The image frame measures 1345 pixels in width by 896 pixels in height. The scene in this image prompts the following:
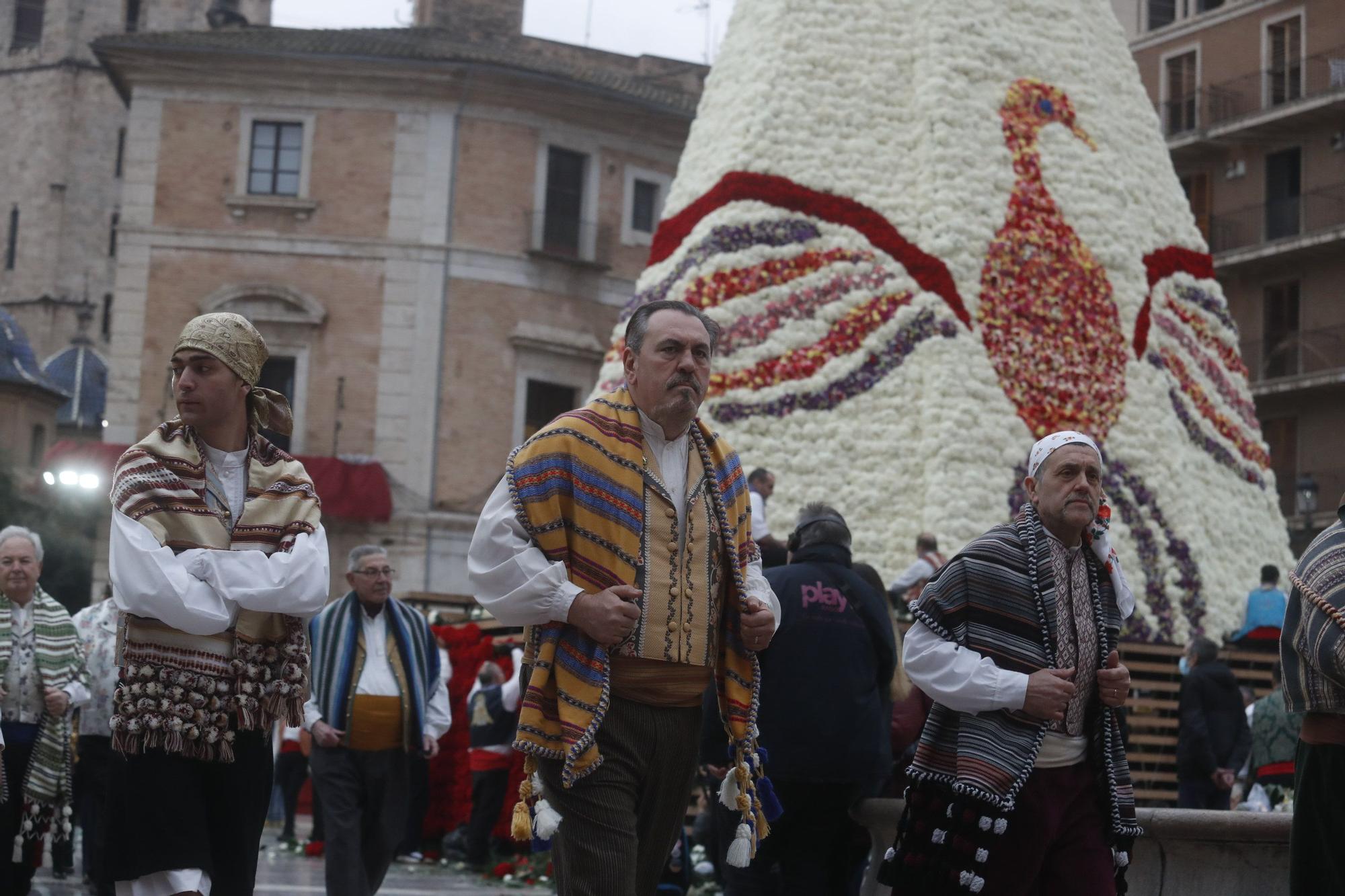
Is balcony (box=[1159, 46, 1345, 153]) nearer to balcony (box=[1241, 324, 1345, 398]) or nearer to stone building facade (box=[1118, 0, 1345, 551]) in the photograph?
stone building facade (box=[1118, 0, 1345, 551])

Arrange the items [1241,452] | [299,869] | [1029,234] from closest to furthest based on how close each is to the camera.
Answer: [299,869]
[1029,234]
[1241,452]

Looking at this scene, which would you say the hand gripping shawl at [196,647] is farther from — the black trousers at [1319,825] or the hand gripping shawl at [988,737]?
the black trousers at [1319,825]

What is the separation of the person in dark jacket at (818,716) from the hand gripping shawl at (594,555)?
74.2 inches

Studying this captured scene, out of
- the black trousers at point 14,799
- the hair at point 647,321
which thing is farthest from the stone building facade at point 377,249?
the hair at point 647,321

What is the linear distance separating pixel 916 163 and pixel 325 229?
16.6 metres

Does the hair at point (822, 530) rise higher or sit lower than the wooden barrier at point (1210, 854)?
higher

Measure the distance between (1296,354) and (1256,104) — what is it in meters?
4.80

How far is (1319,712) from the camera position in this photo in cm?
513

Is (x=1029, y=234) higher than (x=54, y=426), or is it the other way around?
(x=54, y=426)

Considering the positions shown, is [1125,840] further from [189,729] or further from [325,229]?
[325,229]

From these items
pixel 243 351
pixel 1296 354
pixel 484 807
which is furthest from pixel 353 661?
pixel 1296 354

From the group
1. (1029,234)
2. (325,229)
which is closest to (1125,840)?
(1029,234)

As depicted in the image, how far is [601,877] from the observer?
4.61 m

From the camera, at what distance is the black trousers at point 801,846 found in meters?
7.12
